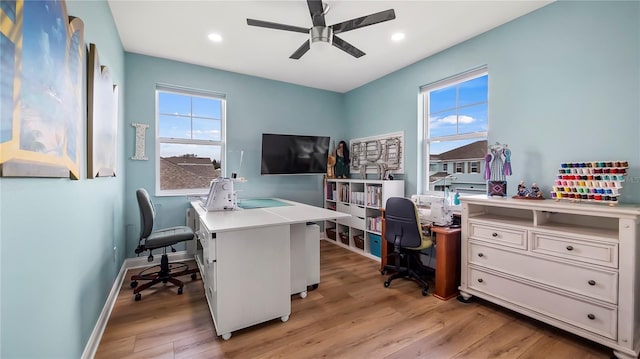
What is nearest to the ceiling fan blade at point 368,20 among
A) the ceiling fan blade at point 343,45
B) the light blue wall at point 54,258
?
the ceiling fan blade at point 343,45

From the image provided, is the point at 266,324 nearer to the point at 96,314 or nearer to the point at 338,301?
the point at 338,301

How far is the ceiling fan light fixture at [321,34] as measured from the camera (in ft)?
7.33

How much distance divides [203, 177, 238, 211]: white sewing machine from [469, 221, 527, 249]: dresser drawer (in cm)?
234

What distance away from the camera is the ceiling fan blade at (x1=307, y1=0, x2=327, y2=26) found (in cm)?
195

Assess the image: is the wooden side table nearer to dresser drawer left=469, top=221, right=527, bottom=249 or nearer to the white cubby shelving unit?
dresser drawer left=469, top=221, right=527, bottom=249

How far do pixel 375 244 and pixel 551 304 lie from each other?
79.0 inches

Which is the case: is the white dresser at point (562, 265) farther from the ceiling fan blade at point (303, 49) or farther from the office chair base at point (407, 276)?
the ceiling fan blade at point (303, 49)

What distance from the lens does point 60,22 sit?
1156 millimetres

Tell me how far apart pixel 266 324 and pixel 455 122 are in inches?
117

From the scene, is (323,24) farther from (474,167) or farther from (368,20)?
(474,167)

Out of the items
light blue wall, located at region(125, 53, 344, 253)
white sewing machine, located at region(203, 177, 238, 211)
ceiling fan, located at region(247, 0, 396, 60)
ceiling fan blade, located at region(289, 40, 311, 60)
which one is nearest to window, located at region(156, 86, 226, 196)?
light blue wall, located at region(125, 53, 344, 253)

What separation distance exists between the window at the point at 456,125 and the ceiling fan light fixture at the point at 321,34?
5.76 ft

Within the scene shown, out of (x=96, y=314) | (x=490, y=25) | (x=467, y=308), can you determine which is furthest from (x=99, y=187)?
(x=490, y=25)

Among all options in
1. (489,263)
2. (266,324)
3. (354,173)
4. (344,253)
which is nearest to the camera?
(266,324)
